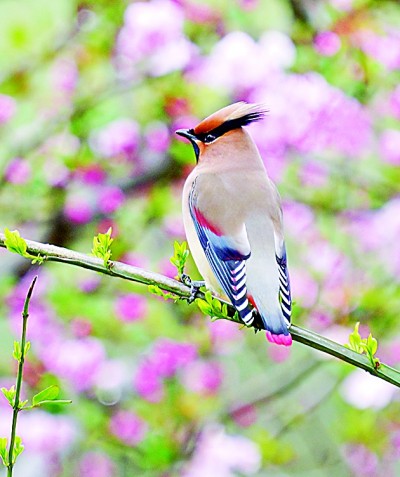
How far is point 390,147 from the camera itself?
3645 millimetres

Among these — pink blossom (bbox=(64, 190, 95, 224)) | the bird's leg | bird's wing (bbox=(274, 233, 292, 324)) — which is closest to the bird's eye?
bird's wing (bbox=(274, 233, 292, 324))

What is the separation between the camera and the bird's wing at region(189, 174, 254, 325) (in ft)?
5.57

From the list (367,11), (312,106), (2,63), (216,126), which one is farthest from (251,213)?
(2,63)

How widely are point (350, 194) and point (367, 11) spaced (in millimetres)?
698

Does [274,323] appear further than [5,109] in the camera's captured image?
No

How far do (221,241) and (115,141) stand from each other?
183cm

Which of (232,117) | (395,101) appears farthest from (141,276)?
(395,101)

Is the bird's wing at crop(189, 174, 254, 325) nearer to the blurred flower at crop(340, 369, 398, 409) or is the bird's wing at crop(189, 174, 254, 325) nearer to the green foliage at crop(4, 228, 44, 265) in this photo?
the green foliage at crop(4, 228, 44, 265)

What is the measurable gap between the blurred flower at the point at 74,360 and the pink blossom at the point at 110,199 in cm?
51

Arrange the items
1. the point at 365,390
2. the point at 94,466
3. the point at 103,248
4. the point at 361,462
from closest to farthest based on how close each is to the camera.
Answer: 1. the point at 103,248
2. the point at 365,390
3. the point at 361,462
4. the point at 94,466

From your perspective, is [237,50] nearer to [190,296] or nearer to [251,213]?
[251,213]

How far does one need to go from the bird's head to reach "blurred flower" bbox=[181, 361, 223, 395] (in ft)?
5.58

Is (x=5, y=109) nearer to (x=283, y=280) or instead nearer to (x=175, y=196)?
(x=175, y=196)

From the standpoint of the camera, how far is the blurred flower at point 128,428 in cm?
345
